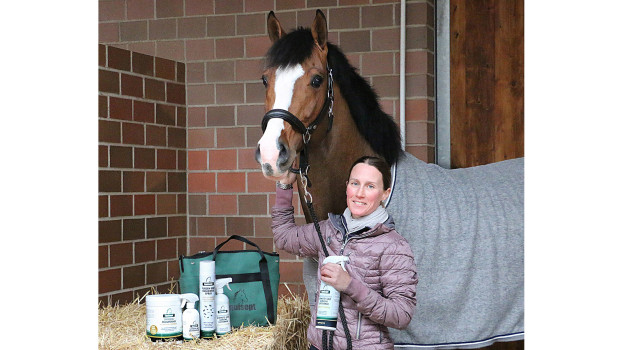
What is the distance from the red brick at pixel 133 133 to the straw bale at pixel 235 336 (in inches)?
40.5

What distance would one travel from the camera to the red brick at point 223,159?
4.13m

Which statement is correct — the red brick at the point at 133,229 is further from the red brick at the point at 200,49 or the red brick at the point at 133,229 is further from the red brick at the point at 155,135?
the red brick at the point at 200,49

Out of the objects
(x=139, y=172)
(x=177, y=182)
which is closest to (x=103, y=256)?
(x=139, y=172)

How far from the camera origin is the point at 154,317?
279cm

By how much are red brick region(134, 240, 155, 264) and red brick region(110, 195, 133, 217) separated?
0.21m

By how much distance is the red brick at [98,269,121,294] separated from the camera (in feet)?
11.8

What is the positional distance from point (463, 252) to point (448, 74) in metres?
1.61

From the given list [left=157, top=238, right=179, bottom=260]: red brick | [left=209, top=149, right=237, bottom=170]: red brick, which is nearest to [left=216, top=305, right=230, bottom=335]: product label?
[left=157, top=238, right=179, bottom=260]: red brick

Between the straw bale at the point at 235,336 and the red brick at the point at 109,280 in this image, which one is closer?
the straw bale at the point at 235,336

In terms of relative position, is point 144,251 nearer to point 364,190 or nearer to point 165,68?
point 165,68

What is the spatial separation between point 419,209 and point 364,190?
424 mm

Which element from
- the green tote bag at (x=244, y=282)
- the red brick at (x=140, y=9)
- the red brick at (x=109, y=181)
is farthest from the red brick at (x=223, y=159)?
the green tote bag at (x=244, y=282)

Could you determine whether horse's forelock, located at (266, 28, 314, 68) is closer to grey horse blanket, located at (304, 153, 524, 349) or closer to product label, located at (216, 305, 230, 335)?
grey horse blanket, located at (304, 153, 524, 349)
